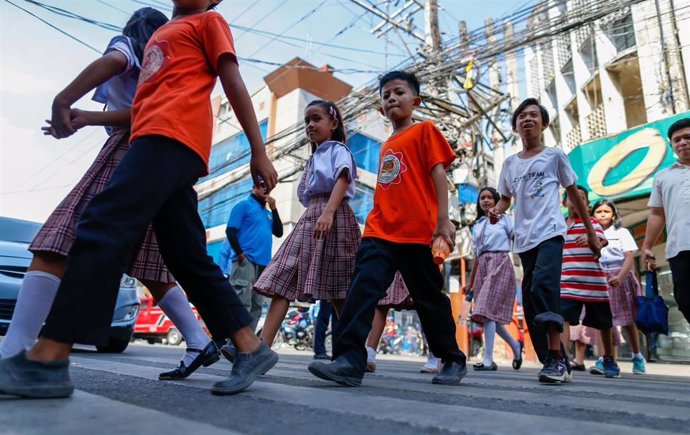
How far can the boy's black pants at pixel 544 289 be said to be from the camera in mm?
3090

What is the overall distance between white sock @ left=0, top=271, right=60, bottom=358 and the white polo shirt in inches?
137

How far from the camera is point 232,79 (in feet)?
6.37

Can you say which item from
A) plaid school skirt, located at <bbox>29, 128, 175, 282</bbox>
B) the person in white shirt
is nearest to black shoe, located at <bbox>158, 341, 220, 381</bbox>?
plaid school skirt, located at <bbox>29, 128, 175, 282</bbox>

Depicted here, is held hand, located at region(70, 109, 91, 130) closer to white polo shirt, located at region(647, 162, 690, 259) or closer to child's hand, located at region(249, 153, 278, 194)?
child's hand, located at region(249, 153, 278, 194)

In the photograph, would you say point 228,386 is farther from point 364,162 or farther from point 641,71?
point 364,162

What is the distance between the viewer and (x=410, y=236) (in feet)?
8.53

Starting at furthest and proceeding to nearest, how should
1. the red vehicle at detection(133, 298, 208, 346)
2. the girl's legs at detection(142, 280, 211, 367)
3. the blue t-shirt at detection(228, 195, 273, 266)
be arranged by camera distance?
the red vehicle at detection(133, 298, 208, 346) < the blue t-shirt at detection(228, 195, 273, 266) < the girl's legs at detection(142, 280, 211, 367)

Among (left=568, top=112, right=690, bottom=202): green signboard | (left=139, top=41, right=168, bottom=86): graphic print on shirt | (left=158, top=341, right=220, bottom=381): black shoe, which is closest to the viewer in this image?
(left=139, top=41, right=168, bottom=86): graphic print on shirt

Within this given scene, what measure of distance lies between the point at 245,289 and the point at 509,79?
571 inches

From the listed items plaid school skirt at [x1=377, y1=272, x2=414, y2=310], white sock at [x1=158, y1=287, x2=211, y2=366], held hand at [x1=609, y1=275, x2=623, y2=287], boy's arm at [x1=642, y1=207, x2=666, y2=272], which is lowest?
white sock at [x1=158, y1=287, x2=211, y2=366]

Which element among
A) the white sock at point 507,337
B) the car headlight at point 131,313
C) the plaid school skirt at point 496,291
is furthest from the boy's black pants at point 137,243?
the car headlight at point 131,313

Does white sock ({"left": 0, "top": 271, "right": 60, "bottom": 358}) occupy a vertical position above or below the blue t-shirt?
below

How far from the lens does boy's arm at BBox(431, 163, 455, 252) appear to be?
247cm

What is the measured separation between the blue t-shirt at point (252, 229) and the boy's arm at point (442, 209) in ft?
9.32
